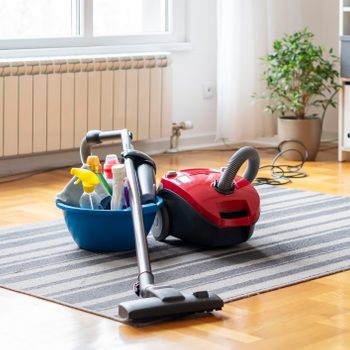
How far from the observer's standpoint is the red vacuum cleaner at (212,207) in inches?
124

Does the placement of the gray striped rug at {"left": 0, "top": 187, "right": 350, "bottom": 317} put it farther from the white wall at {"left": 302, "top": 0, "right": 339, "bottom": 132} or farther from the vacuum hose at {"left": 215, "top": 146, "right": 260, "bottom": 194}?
the white wall at {"left": 302, "top": 0, "right": 339, "bottom": 132}

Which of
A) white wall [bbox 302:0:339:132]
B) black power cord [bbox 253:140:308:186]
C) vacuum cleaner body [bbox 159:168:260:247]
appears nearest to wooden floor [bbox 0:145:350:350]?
vacuum cleaner body [bbox 159:168:260:247]

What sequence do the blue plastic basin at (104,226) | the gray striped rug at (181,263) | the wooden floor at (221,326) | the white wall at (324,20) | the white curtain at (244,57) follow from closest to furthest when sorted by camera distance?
1. the wooden floor at (221,326)
2. the gray striped rug at (181,263)
3. the blue plastic basin at (104,226)
4. the white curtain at (244,57)
5. the white wall at (324,20)

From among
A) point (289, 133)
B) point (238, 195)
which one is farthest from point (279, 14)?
point (238, 195)

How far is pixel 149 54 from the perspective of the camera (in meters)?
5.14

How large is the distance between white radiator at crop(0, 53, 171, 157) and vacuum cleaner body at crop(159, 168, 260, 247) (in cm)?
157

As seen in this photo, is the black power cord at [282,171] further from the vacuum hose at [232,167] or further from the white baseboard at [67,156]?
the vacuum hose at [232,167]

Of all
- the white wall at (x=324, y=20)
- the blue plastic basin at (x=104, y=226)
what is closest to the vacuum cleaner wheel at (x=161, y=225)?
the blue plastic basin at (x=104, y=226)

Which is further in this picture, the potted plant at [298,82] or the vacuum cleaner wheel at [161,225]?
the potted plant at [298,82]

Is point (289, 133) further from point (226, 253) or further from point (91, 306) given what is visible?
point (91, 306)

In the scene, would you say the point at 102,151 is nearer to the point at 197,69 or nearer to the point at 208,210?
the point at 197,69

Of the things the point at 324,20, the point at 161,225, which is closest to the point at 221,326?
the point at 161,225

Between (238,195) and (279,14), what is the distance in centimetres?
258

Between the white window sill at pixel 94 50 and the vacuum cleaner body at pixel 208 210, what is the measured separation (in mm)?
1731
